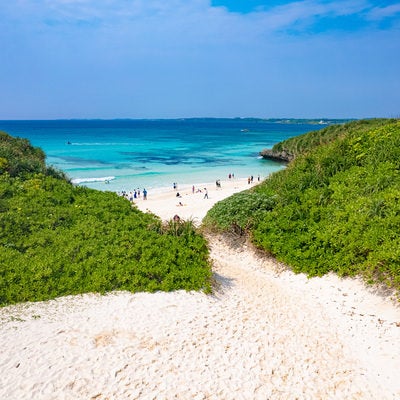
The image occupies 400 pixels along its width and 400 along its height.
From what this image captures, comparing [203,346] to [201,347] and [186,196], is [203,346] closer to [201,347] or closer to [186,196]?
[201,347]

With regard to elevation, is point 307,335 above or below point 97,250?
below

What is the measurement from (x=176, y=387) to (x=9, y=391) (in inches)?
109

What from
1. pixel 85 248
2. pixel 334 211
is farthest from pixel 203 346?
pixel 334 211

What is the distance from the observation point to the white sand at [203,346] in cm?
653

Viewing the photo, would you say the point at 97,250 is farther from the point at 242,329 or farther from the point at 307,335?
the point at 307,335

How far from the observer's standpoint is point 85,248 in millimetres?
Answer: 10359

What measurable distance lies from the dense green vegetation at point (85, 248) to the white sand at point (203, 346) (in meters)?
0.49

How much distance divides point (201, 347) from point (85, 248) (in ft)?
15.1

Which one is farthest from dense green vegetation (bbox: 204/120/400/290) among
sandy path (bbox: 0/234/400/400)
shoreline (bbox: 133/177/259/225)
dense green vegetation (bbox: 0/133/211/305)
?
shoreline (bbox: 133/177/259/225)

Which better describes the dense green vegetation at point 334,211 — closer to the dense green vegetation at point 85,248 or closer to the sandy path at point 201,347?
the sandy path at point 201,347

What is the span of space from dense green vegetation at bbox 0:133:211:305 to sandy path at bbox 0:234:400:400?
1.63ft

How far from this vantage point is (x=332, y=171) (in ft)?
52.2

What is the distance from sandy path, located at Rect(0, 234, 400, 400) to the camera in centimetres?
653

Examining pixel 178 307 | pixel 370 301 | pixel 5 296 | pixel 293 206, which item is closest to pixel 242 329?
pixel 178 307
